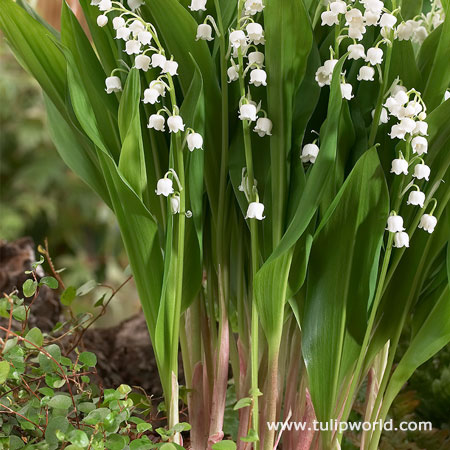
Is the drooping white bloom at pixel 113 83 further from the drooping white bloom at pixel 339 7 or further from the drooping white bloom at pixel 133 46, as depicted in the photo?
the drooping white bloom at pixel 339 7

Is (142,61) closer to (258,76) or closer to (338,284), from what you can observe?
(258,76)

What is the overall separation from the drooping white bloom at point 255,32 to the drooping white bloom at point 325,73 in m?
0.06

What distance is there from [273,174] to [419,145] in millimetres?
133

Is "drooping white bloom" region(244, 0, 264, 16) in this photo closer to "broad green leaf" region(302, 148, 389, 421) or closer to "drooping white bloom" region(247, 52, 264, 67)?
"drooping white bloom" region(247, 52, 264, 67)

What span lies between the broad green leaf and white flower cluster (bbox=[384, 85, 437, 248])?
2 cm

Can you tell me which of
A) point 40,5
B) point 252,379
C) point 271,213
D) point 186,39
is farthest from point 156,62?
point 40,5

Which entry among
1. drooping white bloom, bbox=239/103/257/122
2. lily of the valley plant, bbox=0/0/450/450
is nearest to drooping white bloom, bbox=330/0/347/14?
lily of the valley plant, bbox=0/0/450/450

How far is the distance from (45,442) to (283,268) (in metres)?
0.27

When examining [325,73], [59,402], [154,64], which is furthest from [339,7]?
[59,402]

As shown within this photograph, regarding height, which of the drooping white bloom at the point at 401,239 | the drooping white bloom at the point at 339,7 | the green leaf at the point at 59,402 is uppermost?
the drooping white bloom at the point at 339,7

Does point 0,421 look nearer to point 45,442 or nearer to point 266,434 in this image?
point 45,442

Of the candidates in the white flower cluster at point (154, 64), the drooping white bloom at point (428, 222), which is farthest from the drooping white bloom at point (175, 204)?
the drooping white bloom at point (428, 222)

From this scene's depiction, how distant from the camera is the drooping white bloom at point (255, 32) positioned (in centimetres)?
56

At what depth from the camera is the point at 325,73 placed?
584 millimetres
